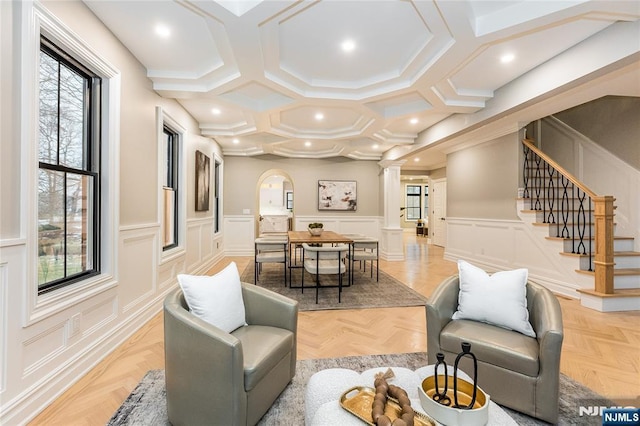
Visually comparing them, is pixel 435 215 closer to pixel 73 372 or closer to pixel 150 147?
pixel 150 147

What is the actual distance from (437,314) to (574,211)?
13.9 feet

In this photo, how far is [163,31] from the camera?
250cm

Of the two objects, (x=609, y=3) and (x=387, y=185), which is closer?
(x=609, y=3)

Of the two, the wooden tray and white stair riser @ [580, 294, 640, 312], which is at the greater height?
the wooden tray

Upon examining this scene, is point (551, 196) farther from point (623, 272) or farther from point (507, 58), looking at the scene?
point (507, 58)

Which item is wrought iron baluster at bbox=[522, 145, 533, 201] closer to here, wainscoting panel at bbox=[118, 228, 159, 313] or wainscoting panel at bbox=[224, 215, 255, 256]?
wainscoting panel at bbox=[118, 228, 159, 313]

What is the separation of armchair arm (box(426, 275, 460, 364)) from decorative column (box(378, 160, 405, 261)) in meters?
4.84

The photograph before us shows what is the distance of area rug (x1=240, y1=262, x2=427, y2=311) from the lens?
3.68 metres

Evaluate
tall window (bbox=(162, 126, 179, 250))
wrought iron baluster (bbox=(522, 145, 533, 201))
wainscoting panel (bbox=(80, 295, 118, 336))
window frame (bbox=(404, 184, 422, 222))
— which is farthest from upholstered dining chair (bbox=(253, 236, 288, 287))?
window frame (bbox=(404, 184, 422, 222))

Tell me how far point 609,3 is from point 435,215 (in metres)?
8.02

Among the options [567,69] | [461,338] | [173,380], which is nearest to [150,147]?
[173,380]

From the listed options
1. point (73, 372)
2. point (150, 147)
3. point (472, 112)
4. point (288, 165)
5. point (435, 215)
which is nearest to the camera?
point (73, 372)

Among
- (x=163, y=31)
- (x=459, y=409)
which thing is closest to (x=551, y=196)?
(x=459, y=409)

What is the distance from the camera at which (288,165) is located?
783 cm
